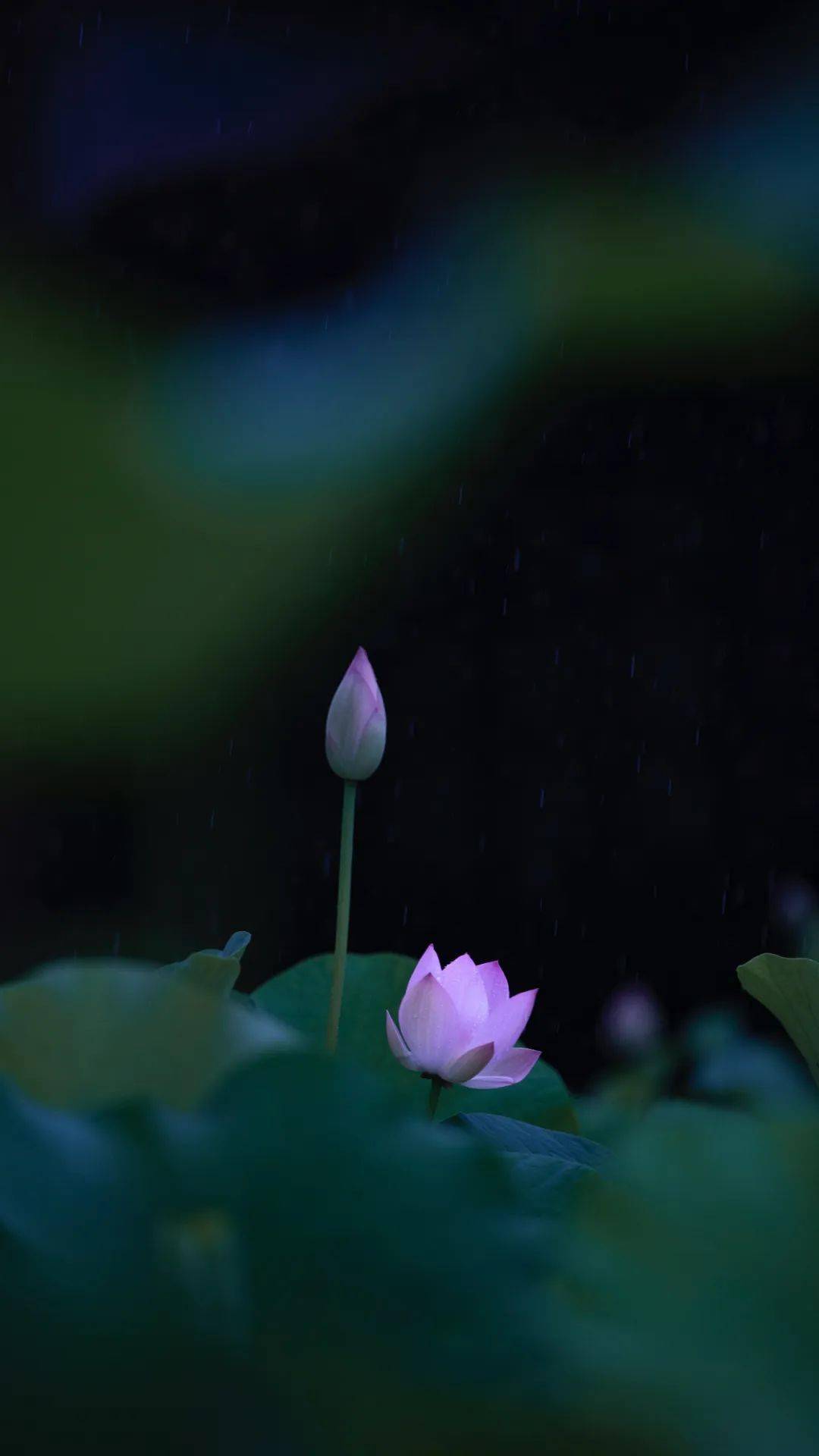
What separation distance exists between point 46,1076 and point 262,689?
214 centimetres

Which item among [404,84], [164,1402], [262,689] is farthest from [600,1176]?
[404,84]

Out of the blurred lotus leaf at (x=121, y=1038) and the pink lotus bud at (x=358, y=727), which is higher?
the pink lotus bud at (x=358, y=727)

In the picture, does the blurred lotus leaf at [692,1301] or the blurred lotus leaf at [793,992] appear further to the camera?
the blurred lotus leaf at [793,992]

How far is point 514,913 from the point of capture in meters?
2.43

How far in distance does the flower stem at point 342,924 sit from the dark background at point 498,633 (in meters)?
1.92

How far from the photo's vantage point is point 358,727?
0.48 metres

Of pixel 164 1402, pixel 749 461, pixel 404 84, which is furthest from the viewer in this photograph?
pixel 749 461

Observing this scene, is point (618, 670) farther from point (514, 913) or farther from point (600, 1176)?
point (600, 1176)

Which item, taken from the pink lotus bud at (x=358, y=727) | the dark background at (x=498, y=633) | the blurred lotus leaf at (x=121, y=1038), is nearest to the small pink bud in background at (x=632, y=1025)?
the dark background at (x=498, y=633)

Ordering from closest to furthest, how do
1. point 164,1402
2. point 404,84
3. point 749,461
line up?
point 164,1402
point 404,84
point 749,461

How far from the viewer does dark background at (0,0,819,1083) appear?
234 centimetres

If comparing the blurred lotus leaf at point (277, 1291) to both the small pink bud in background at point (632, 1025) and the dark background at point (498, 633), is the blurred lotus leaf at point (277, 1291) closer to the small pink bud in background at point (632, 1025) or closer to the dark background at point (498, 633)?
the small pink bud in background at point (632, 1025)

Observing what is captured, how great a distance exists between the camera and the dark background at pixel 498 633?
2.34 m

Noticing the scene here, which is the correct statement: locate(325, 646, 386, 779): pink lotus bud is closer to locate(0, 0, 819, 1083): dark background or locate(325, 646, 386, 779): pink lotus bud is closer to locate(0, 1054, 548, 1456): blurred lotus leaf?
locate(0, 1054, 548, 1456): blurred lotus leaf
